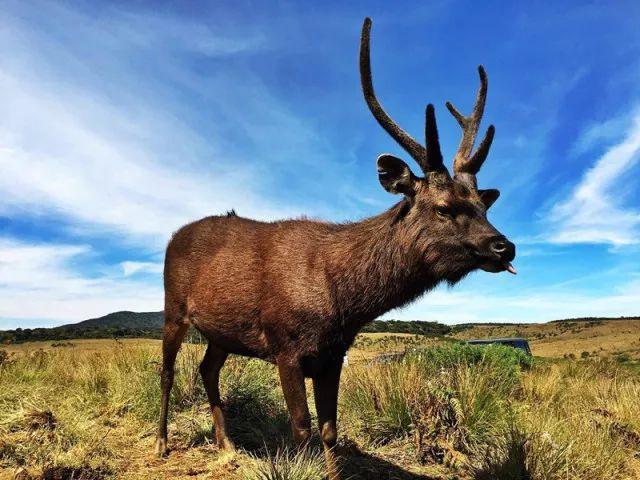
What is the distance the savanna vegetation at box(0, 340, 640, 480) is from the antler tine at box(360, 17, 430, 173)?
2.98 meters

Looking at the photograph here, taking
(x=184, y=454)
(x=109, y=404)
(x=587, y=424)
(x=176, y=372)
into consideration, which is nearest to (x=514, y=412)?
(x=587, y=424)

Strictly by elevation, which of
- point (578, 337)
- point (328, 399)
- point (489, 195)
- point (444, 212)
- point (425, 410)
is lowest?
point (425, 410)

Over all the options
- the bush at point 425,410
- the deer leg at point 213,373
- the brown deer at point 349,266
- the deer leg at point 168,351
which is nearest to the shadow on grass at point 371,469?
the bush at point 425,410

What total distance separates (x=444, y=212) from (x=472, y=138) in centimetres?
145

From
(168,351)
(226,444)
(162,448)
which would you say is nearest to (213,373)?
(168,351)

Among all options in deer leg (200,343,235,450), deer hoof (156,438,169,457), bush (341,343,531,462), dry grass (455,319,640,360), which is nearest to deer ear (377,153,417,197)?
bush (341,343,531,462)

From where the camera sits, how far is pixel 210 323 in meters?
5.68

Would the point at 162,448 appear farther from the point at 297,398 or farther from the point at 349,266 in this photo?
the point at 349,266

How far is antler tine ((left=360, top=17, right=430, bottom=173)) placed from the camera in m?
4.71

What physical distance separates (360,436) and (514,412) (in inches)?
87.2

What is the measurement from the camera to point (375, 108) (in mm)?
4844

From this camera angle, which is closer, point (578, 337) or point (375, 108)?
point (375, 108)

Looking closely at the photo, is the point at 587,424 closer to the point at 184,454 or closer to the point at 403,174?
the point at 403,174

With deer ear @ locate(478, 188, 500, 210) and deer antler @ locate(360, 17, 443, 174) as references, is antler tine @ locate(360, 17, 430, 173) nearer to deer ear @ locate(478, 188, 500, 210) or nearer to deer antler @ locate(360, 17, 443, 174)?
deer antler @ locate(360, 17, 443, 174)
